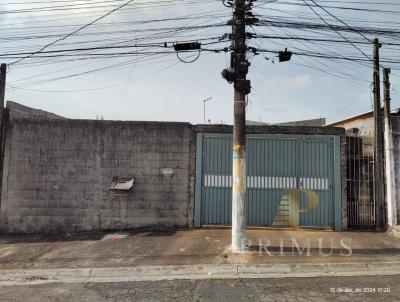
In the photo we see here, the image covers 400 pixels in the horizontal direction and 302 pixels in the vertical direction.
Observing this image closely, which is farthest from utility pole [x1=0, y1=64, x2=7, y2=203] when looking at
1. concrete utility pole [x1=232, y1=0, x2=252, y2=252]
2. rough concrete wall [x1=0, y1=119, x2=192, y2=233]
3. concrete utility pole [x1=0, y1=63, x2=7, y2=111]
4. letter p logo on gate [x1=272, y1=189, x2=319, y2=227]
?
letter p logo on gate [x1=272, y1=189, x2=319, y2=227]

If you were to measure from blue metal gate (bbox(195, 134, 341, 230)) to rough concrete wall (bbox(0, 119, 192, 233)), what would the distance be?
648 millimetres

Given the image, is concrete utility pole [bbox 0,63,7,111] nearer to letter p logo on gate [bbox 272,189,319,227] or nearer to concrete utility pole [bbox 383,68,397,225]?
letter p logo on gate [bbox 272,189,319,227]

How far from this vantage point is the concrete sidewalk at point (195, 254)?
7859 millimetres

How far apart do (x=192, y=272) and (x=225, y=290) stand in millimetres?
1152

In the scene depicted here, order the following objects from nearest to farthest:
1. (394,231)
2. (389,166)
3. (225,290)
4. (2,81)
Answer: (225,290), (394,231), (389,166), (2,81)

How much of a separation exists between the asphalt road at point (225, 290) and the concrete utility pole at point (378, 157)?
4.21 meters

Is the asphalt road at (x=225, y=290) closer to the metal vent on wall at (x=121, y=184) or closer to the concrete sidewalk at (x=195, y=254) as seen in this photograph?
the concrete sidewalk at (x=195, y=254)

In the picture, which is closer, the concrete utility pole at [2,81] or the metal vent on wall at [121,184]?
the metal vent on wall at [121,184]

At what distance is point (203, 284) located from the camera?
712 centimetres

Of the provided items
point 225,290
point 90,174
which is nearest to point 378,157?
point 225,290

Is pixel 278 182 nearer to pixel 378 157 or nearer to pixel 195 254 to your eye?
pixel 378 157

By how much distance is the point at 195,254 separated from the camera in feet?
28.8

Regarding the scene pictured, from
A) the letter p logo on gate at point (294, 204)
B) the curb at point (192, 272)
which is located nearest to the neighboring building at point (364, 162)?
the letter p logo on gate at point (294, 204)

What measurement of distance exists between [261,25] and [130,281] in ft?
22.6
